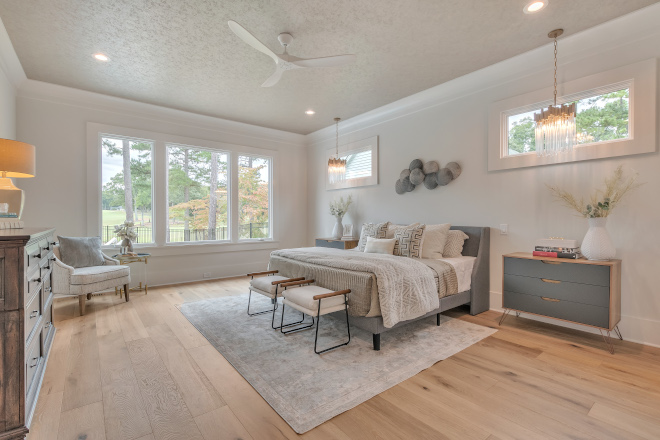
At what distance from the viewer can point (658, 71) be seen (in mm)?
2705

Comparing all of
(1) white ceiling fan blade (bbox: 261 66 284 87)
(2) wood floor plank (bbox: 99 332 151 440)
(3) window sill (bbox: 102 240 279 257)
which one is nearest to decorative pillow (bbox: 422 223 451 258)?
(1) white ceiling fan blade (bbox: 261 66 284 87)

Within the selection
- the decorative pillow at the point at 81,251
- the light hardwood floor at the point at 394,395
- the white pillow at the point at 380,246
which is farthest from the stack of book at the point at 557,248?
the decorative pillow at the point at 81,251

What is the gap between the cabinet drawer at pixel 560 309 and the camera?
8.75ft

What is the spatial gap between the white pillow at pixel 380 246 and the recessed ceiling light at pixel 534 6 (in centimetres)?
260

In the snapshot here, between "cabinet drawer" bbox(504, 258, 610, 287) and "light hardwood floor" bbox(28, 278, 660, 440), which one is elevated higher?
"cabinet drawer" bbox(504, 258, 610, 287)

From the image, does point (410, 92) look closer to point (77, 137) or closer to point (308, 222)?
point (308, 222)

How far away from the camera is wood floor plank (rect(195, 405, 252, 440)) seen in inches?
64.3

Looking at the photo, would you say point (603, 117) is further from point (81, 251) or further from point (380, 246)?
point (81, 251)

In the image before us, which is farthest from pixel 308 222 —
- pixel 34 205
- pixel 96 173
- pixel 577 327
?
pixel 577 327

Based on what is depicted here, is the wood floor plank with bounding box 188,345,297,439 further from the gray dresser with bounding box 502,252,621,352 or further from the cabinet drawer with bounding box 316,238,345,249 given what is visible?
the cabinet drawer with bounding box 316,238,345,249

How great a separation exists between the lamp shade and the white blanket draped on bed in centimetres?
258

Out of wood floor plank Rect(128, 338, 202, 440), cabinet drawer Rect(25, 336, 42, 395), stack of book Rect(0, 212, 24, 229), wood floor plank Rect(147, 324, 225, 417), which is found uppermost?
stack of book Rect(0, 212, 24, 229)

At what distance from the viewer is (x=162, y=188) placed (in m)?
5.16

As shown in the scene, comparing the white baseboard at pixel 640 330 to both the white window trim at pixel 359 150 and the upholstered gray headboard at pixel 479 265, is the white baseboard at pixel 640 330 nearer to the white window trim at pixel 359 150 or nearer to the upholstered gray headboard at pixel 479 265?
the upholstered gray headboard at pixel 479 265
